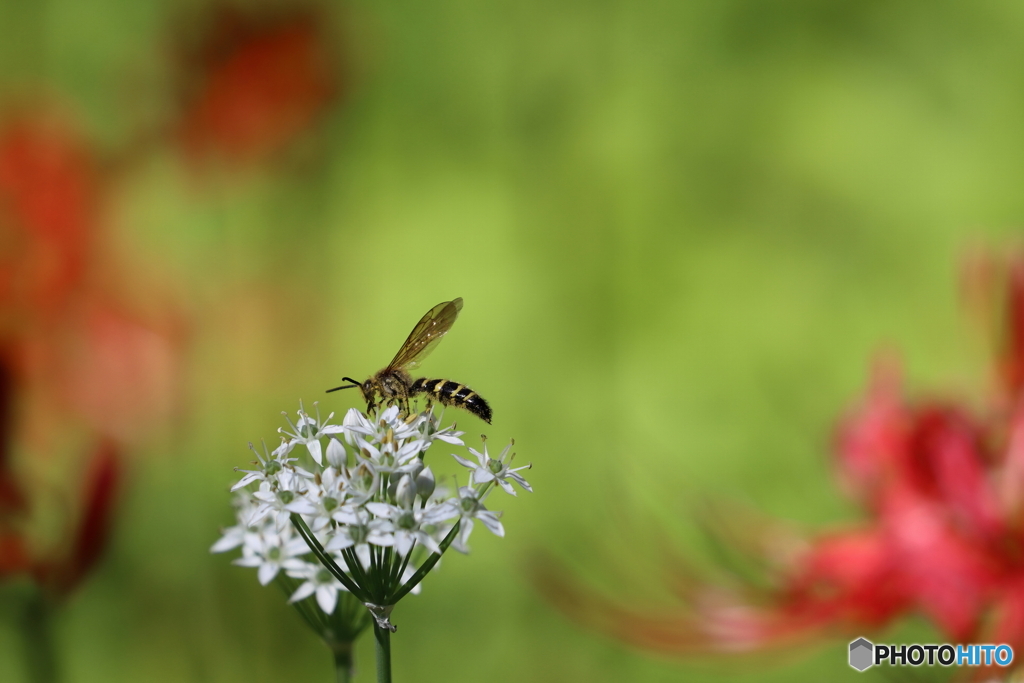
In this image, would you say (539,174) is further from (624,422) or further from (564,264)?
(624,422)

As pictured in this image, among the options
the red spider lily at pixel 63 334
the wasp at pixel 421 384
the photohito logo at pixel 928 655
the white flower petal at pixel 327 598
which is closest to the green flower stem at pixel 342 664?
the white flower petal at pixel 327 598

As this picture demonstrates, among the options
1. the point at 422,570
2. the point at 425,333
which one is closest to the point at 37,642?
the point at 425,333

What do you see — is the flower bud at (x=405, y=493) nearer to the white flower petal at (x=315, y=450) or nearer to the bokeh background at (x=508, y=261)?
the white flower petal at (x=315, y=450)

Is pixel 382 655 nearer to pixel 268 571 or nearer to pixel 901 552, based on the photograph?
pixel 268 571

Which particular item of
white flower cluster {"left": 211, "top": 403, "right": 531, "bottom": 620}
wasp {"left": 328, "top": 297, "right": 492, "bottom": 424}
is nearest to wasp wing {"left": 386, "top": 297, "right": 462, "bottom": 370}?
wasp {"left": 328, "top": 297, "right": 492, "bottom": 424}

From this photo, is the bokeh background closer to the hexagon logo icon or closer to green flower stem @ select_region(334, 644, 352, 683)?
the hexagon logo icon

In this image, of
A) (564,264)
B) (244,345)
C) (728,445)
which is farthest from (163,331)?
(728,445)
